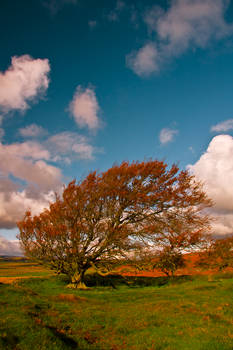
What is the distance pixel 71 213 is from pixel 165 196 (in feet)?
45.4

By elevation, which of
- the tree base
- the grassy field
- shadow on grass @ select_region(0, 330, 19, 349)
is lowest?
the tree base

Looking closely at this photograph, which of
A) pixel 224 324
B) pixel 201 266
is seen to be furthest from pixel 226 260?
pixel 224 324

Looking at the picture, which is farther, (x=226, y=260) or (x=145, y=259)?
(x=226, y=260)

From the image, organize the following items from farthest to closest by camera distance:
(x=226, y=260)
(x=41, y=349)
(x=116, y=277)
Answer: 1. (x=226, y=260)
2. (x=116, y=277)
3. (x=41, y=349)

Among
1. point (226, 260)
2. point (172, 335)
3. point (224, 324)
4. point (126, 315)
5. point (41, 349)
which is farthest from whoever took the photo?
point (226, 260)

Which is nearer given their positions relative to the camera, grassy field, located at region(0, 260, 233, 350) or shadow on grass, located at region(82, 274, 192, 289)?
grassy field, located at region(0, 260, 233, 350)

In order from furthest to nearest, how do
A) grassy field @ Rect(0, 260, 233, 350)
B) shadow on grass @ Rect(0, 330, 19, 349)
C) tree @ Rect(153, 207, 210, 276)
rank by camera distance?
tree @ Rect(153, 207, 210, 276) → grassy field @ Rect(0, 260, 233, 350) → shadow on grass @ Rect(0, 330, 19, 349)

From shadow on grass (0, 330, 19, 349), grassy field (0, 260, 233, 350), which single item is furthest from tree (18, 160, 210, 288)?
shadow on grass (0, 330, 19, 349)

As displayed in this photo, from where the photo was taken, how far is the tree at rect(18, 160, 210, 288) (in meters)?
31.1

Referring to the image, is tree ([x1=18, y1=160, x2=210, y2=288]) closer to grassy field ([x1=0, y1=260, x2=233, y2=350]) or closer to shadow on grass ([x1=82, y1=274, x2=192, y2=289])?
shadow on grass ([x1=82, y1=274, x2=192, y2=289])

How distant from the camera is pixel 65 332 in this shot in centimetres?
1047

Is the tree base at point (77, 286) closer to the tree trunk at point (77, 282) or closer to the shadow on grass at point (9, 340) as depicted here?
the tree trunk at point (77, 282)

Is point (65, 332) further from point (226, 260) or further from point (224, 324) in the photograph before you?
point (226, 260)

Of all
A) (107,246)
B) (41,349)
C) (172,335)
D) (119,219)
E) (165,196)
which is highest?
(165,196)
